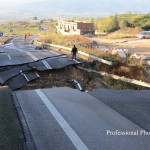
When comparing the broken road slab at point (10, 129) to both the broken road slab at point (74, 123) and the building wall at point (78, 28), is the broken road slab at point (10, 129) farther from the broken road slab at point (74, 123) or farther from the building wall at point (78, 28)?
the building wall at point (78, 28)

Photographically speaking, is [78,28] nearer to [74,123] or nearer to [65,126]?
[74,123]

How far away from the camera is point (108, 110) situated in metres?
10.4

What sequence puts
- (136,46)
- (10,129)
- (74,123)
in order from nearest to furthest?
(10,129) < (74,123) < (136,46)

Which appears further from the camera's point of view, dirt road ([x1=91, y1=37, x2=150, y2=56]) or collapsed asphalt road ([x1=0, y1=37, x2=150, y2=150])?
dirt road ([x1=91, y1=37, x2=150, y2=56])

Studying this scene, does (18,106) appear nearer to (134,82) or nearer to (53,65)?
(134,82)

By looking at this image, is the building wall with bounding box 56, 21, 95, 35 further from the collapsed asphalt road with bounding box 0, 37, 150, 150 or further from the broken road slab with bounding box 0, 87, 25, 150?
the broken road slab with bounding box 0, 87, 25, 150

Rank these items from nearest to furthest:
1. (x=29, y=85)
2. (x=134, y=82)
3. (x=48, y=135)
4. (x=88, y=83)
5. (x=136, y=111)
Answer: (x=48, y=135)
(x=136, y=111)
(x=134, y=82)
(x=29, y=85)
(x=88, y=83)

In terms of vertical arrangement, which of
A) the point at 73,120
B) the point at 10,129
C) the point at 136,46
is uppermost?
the point at 10,129

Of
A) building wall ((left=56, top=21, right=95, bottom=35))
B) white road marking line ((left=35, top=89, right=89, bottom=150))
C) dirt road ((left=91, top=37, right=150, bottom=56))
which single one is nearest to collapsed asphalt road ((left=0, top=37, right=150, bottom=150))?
white road marking line ((left=35, top=89, right=89, bottom=150))

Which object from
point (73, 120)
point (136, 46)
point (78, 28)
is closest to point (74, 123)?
point (73, 120)

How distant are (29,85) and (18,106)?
7909mm

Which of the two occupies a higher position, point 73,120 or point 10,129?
point 10,129

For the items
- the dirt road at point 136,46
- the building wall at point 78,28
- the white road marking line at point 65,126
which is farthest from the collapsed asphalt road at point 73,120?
the building wall at point 78,28

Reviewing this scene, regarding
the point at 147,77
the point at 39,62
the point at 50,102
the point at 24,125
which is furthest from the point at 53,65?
the point at 24,125
